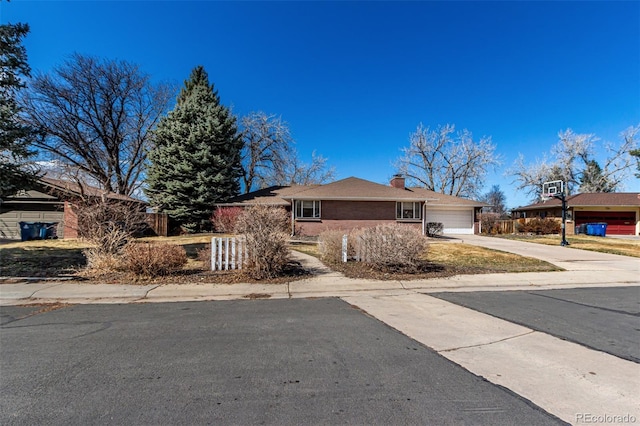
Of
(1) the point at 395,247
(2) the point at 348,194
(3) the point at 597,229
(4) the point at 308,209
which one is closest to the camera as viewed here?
(1) the point at 395,247

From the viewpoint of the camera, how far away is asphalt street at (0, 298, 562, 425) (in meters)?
2.78

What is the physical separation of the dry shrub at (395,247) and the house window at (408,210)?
12570 mm

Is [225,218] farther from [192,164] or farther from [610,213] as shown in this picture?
[610,213]

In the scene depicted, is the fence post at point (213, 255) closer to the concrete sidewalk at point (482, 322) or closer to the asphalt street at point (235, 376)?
the concrete sidewalk at point (482, 322)

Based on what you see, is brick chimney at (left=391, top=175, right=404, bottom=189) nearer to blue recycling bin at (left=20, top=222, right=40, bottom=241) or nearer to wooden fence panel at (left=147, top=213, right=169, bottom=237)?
wooden fence panel at (left=147, top=213, right=169, bottom=237)

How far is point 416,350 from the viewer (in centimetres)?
425

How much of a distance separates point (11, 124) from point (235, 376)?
41.2ft

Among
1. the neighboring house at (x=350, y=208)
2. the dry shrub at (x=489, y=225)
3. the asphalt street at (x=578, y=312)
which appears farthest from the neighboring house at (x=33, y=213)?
the dry shrub at (x=489, y=225)

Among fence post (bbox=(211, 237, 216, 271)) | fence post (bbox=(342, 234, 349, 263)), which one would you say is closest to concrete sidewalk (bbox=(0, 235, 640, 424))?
fence post (bbox=(342, 234, 349, 263))

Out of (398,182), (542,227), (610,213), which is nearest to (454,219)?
(398,182)

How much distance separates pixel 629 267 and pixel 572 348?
1089cm

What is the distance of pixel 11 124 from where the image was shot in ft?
34.7

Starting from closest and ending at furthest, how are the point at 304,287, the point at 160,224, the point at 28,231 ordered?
1. the point at 304,287
2. the point at 28,231
3. the point at 160,224

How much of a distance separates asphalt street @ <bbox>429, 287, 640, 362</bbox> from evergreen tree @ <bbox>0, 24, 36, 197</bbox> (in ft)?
44.7
